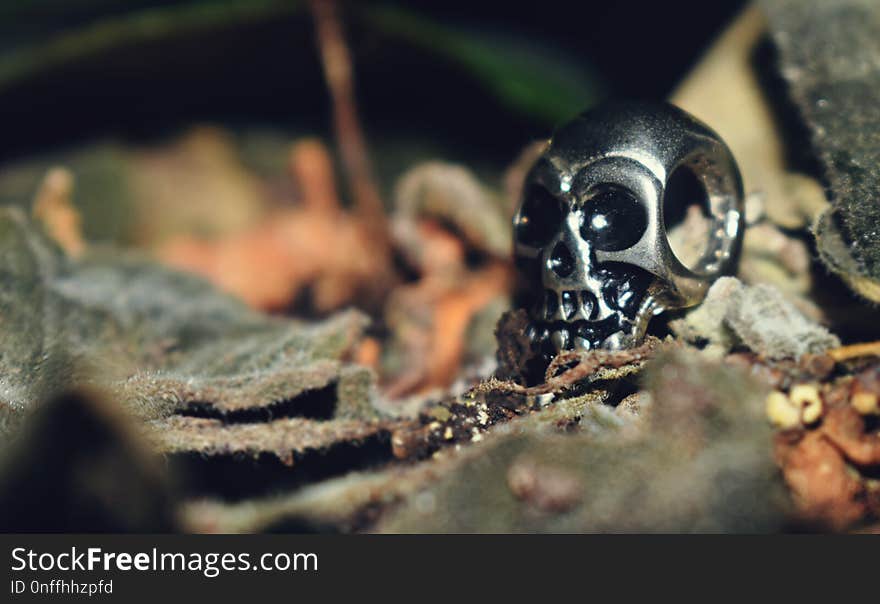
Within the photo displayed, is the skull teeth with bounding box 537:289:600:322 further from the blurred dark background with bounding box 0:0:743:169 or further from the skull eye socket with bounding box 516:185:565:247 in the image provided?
the blurred dark background with bounding box 0:0:743:169

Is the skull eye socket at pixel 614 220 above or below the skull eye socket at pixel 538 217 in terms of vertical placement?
below

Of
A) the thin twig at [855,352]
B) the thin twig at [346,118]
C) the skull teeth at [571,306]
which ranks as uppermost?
the thin twig at [346,118]

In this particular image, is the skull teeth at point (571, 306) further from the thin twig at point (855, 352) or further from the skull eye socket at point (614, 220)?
the thin twig at point (855, 352)

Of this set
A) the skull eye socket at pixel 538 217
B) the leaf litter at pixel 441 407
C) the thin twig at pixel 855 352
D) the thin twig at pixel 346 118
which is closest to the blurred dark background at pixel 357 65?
the thin twig at pixel 346 118

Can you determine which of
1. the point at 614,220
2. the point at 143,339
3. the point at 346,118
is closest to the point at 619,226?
the point at 614,220

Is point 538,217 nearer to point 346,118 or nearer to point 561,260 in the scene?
point 561,260

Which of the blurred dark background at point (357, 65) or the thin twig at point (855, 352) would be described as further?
the blurred dark background at point (357, 65)

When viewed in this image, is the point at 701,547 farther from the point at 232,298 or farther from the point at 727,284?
the point at 232,298
